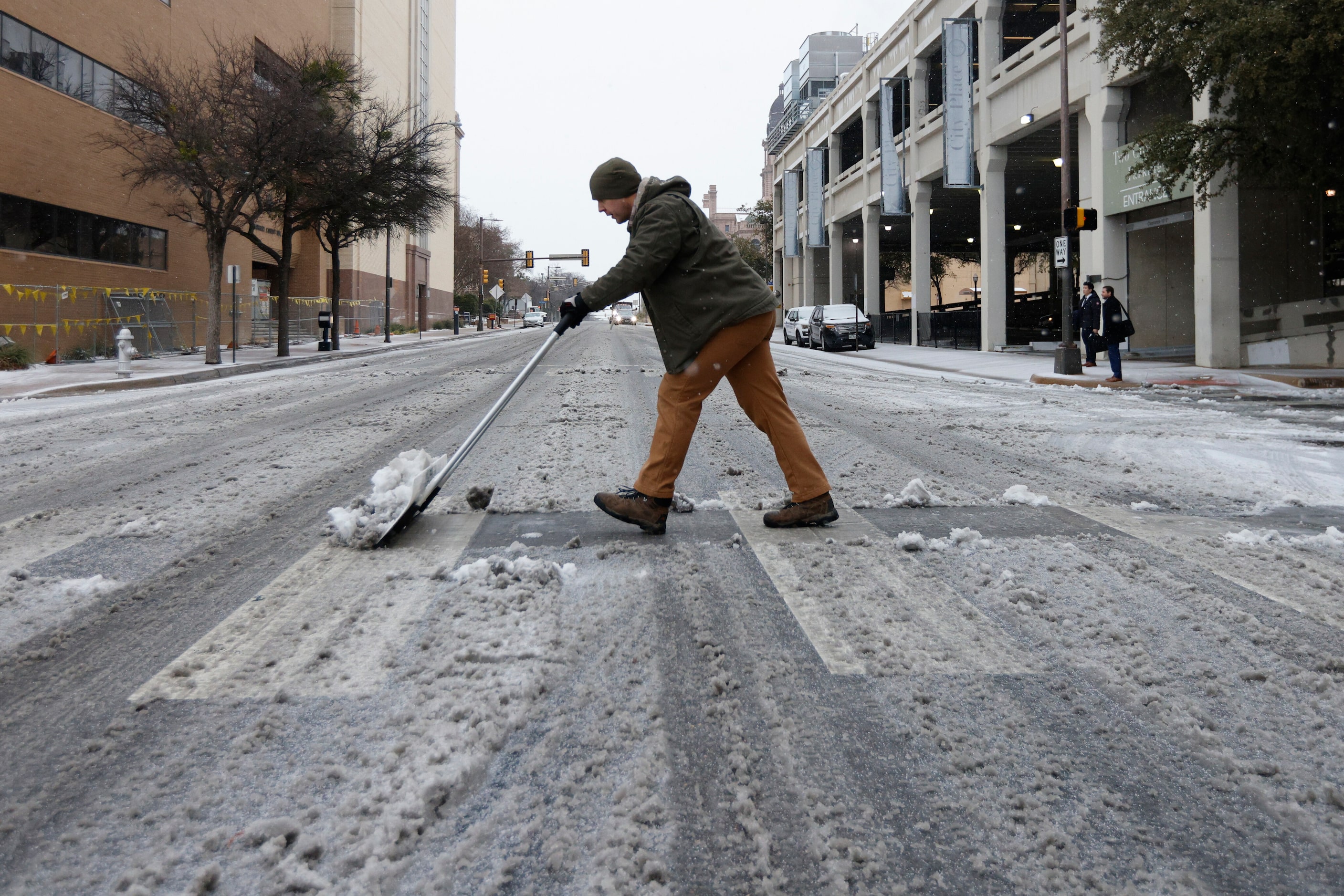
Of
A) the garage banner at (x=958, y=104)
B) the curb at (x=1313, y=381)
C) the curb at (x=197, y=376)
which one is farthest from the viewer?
the garage banner at (x=958, y=104)

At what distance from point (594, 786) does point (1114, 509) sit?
4.03 metres

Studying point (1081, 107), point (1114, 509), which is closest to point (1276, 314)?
point (1081, 107)

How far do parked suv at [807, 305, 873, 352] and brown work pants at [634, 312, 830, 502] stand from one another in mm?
29853

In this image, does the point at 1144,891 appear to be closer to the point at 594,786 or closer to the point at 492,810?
the point at 594,786

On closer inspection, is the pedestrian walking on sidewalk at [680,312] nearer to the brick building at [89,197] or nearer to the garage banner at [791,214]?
the brick building at [89,197]

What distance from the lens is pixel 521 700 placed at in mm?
2561

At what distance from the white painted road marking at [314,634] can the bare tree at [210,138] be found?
22103 millimetres

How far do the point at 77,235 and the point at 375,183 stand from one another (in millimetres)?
8592

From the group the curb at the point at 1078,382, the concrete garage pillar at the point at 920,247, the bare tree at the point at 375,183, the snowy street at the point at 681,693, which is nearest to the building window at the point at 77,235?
the bare tree at the point at 375,183

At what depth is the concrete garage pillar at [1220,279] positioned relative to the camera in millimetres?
19547

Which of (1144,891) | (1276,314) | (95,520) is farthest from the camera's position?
(1276,314)

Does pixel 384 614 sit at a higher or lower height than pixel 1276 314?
lower

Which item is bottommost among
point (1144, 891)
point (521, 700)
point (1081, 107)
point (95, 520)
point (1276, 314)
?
point (1144, 891)

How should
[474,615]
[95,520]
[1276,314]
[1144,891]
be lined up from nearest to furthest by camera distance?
[1144,891], [474,615], [95,520], [1276,314]
